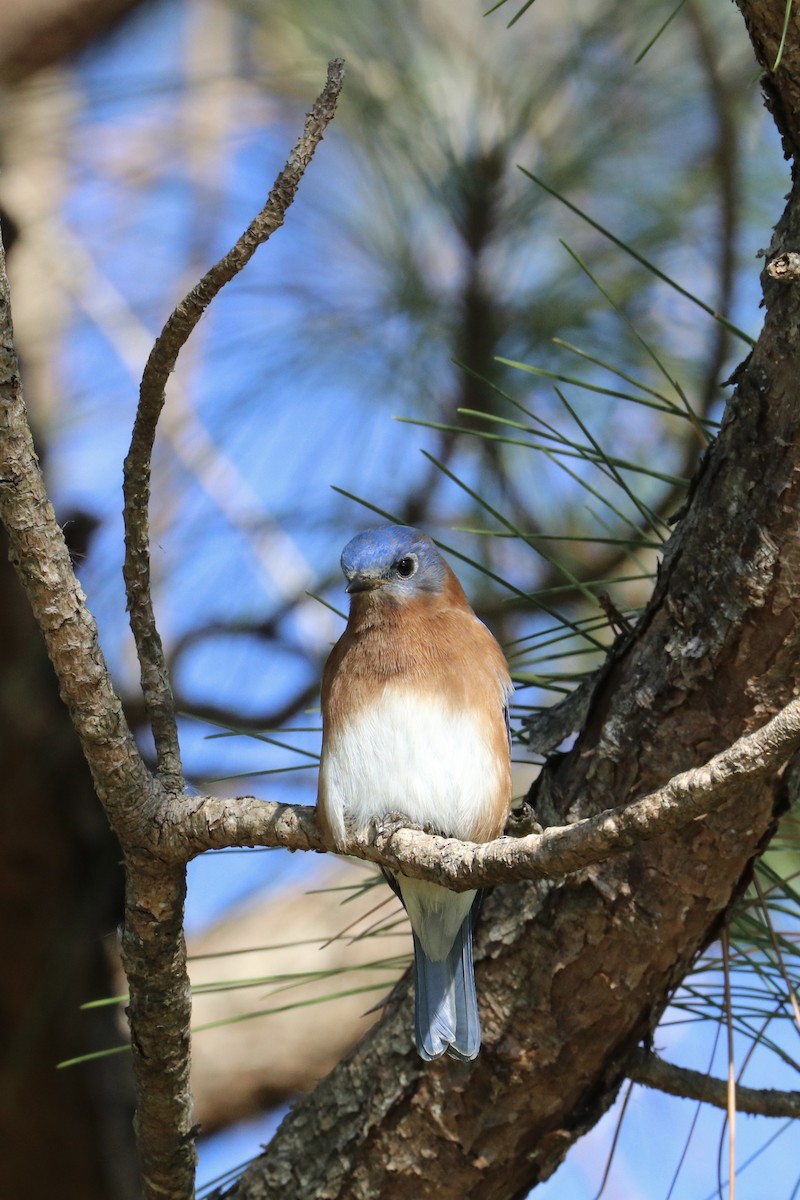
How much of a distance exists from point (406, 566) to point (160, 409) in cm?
109

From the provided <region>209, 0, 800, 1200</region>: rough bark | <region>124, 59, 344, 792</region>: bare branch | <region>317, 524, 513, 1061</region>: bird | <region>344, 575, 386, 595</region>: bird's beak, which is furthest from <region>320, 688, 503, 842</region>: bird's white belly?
<region>124, 59, 344, 792</region>: bare branch

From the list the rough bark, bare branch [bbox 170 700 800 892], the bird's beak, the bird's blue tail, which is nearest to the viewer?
bare branch [bbox 170 700 800 892]

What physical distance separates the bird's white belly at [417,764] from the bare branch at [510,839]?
23 cm

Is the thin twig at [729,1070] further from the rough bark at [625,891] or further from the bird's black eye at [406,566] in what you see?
the bird's black eye at [406,566]

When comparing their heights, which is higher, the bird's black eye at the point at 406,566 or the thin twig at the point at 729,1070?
the bird's black eye at the point at 406,566

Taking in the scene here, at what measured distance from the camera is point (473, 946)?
2623 millimetres

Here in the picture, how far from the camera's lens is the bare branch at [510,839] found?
5.14 feet

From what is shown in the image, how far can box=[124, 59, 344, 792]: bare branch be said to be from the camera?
1.76 metres

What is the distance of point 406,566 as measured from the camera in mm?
3031

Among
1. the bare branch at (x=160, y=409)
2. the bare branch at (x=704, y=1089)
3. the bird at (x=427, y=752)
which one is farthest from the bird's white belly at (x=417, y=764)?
the bare branch at (x=704, y=1089)

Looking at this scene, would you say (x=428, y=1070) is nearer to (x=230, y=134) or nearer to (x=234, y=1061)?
(x=234, y=1061)

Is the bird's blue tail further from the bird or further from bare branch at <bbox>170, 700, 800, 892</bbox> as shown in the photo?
bare branch at <bbox>170, 700, 800, 892</bbox>

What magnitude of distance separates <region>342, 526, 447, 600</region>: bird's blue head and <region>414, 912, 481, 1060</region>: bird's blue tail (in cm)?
77

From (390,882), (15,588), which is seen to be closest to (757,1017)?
(390,882)
